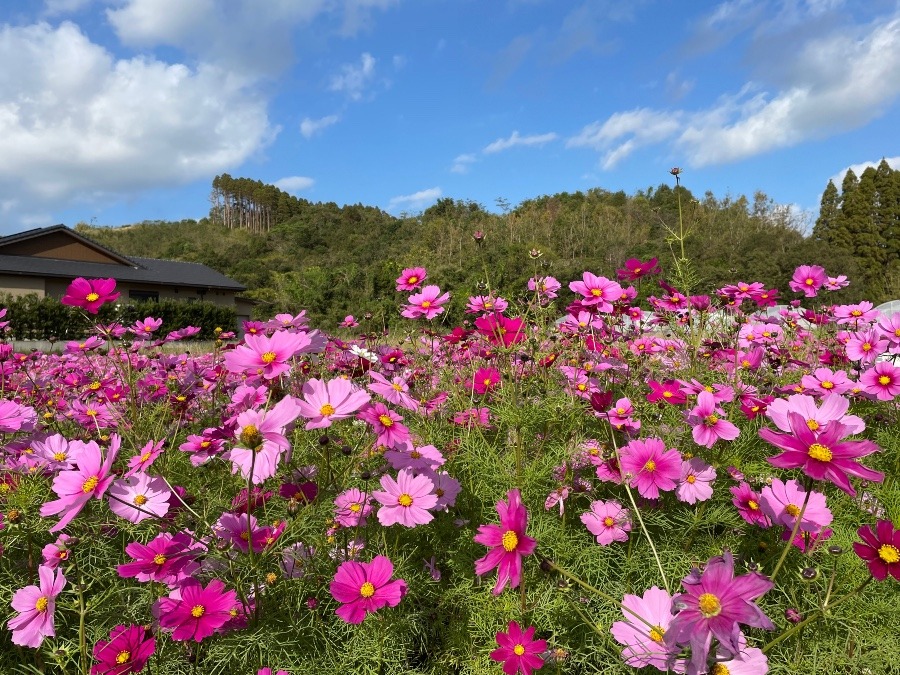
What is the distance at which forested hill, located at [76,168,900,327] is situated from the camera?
512 inches

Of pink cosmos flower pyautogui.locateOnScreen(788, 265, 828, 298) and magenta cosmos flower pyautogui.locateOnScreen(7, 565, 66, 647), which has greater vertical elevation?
pink cosmos flower pyautogui.locateOnScreen(788, 265, 828, 298)

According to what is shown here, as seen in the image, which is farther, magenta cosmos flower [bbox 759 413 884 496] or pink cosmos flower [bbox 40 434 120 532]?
pink cosmos flower [bbox 40 434 120 532]

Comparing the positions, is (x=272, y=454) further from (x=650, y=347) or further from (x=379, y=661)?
(x=650, y=347)

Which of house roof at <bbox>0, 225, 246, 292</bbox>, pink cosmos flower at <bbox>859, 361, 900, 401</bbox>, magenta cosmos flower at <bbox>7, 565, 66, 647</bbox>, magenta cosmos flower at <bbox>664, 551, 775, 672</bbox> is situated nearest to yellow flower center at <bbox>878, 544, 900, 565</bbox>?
magenta cosmos flower at <bbox>664, 551, 775, 672</bbox>

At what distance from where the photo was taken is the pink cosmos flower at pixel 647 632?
0.82 metres

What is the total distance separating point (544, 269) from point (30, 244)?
80.2 feet

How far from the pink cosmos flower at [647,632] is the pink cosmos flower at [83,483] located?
3.05ft

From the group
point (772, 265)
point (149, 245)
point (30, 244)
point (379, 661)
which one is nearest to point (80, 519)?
point (379, 661)

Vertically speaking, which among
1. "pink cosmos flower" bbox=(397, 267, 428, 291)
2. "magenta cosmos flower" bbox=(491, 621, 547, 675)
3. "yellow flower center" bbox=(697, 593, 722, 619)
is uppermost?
"pink cosmos flower" bbox=(397, 267, 428, 291)

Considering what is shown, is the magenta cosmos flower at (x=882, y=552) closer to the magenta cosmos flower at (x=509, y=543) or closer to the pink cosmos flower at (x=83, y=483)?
the magenta cosmos flower at (x=509, y=543)

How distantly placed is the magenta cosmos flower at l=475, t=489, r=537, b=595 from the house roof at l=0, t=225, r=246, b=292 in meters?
21.4

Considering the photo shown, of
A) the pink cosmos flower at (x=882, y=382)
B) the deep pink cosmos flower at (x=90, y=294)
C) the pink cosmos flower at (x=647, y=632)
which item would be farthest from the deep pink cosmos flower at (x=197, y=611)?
the pink cosmos flower at (x=882, y=382)

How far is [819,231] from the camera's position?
24797 millimetres

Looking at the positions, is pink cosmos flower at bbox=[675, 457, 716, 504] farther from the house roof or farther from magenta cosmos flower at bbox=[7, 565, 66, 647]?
the house roof
